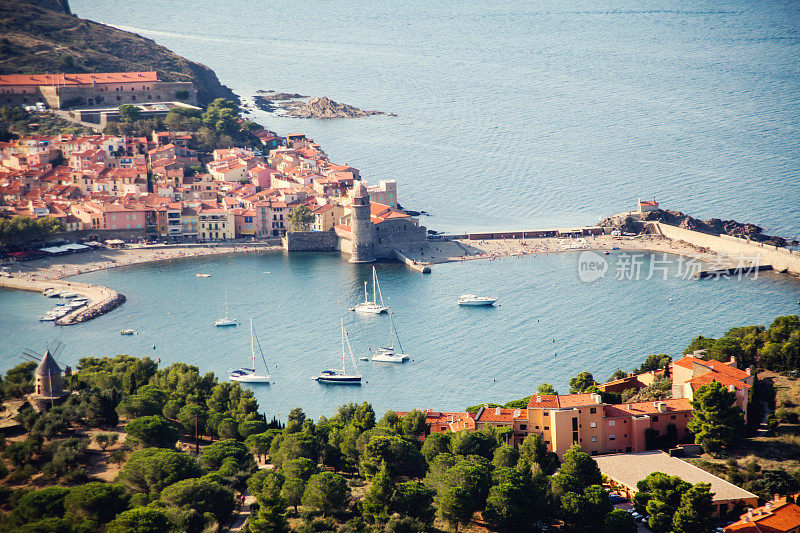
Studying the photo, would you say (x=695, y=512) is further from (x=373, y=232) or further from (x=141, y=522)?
(x=373, y=232)

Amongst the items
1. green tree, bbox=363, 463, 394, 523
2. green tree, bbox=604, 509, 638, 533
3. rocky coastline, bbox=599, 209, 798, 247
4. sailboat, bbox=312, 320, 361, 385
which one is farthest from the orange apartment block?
rocky coastline, bbox=599, 209, 798, 247

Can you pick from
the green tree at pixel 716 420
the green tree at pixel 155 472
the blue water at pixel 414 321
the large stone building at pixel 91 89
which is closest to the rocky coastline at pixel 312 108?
the large stone building at pixel 91 89

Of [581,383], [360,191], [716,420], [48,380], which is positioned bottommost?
[581,383]

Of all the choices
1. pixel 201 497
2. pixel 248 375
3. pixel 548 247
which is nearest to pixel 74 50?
pixel 548 247

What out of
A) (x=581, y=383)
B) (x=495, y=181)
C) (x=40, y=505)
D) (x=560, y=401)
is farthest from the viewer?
(x=495, y=181)

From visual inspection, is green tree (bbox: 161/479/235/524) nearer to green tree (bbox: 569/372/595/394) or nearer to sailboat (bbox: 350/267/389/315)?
green tree (bbox: 569/372/595/394)

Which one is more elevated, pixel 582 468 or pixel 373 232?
pixel 373 232

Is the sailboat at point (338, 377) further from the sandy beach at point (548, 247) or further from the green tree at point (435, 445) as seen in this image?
the sandy beach at point (548, 247)

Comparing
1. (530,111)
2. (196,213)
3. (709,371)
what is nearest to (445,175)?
(196,213)
